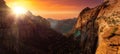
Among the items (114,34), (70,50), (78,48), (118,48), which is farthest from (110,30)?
(70,50)

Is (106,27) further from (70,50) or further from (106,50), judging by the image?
(70,50)

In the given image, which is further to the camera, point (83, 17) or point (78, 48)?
point (83, 17)

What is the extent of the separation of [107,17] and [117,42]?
38.9 feet

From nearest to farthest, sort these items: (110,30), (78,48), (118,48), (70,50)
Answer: (118,48) → (110,30) → (78,48) → (70,50)

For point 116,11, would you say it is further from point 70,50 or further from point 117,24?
point 70,50

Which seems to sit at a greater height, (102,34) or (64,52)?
(102,34)

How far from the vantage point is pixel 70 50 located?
184 meters

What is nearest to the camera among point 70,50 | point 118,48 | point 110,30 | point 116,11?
point 118,48

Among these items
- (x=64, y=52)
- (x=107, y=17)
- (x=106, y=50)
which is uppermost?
(x=107, y=17)

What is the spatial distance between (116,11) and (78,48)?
103 meters

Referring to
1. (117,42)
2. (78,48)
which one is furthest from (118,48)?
(78,48)

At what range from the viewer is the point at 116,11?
229 feet

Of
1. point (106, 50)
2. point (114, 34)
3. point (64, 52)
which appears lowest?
point (64, 52)

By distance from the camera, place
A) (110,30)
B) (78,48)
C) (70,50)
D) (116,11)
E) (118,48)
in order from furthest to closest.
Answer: (70,50) < (78,48) < (116,11) < (110,30) < (118,48)
